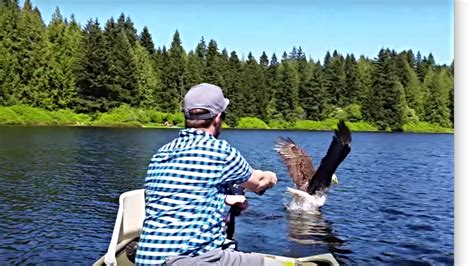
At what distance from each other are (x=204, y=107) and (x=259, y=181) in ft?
2.23

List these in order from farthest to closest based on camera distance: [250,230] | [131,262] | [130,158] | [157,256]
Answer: [130,158], [250,230], [131,262], [157,256]

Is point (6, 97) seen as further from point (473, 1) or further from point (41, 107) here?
point (473, 1)

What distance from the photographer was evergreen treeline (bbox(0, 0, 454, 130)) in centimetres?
8569

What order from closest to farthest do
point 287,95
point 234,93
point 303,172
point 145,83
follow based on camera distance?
point 303,172 → point 145,83 → point 234,93 → point 287,95

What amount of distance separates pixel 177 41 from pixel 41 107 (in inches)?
1316

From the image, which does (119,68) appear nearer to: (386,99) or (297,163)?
(386,99)

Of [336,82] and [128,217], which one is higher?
[336,82]

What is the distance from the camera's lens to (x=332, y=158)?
52.2 ft

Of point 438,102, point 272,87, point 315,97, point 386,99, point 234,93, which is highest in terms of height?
point 272,87

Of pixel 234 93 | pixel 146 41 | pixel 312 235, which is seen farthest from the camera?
pixel 146 41

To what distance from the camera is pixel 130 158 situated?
33938 mm

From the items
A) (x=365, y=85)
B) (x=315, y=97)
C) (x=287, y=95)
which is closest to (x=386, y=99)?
(x=365, y=85)

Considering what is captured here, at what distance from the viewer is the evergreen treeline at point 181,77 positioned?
85.7 meters

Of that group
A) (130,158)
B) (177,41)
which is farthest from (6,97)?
(130,158)
